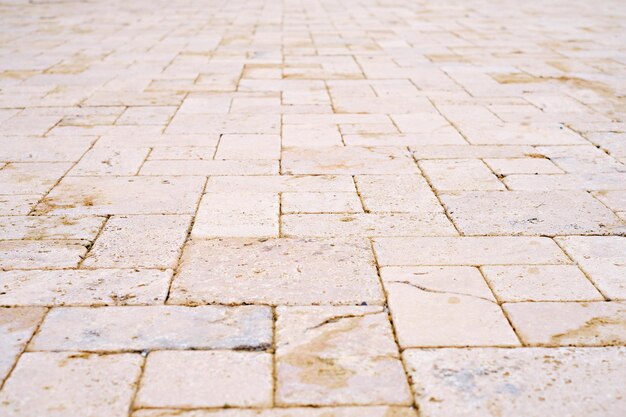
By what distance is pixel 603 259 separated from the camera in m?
2.54

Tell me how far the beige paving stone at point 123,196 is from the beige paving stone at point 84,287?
610 mm

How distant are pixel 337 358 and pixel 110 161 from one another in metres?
2.30

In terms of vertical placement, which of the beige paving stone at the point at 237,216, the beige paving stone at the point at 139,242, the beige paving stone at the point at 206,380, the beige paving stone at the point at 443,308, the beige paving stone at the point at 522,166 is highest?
the beige paving stone at the point at 206,380

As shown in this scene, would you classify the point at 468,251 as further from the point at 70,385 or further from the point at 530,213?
the point at 70,385

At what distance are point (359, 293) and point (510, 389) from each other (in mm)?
677

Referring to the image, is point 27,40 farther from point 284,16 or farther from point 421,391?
point 421,391

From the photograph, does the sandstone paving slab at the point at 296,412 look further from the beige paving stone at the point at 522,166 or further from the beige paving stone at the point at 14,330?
the beige paving stone at the point at 522,166

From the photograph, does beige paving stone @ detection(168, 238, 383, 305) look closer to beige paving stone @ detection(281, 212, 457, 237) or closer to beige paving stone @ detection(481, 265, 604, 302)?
beige paving stone @ detection(281, 212, 457, 237)

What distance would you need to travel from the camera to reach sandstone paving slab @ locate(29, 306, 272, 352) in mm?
1977

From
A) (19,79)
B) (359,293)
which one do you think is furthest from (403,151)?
(19,79)

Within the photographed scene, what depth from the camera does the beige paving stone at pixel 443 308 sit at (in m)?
2.02

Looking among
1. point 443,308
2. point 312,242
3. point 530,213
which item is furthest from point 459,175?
point 443,308

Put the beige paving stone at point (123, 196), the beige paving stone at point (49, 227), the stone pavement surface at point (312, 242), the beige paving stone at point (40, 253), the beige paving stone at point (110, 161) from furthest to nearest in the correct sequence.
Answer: the beige paving stone at point (110, 161)
the beige paving stone at point (123, 196)
the beige paving stone at point (49, 227)
the beige paving stone at point (40, 253)
the stone pavement surface at point (312, 242)

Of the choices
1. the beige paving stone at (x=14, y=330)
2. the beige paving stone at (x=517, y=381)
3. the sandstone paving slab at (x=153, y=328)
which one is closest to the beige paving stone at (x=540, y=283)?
the beige paving stone at (x=517, y=381)
